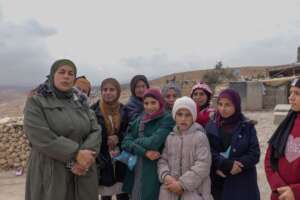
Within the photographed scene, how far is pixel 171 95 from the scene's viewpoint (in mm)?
3902

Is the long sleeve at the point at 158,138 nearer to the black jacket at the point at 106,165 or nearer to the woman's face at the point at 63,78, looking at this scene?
the black jacket at the point at 106,165

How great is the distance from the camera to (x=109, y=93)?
3826 millimetres

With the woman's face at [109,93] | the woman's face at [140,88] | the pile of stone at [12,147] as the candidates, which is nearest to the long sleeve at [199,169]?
the woman's face at [109,93]

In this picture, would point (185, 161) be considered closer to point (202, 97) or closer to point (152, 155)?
point (152, 155)

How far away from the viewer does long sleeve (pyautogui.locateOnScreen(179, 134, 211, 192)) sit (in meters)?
3.15

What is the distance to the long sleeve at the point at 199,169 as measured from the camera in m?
3.15

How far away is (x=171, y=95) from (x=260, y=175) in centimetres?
325

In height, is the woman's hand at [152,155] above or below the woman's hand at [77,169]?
above

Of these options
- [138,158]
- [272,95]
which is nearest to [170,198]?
[138,158]

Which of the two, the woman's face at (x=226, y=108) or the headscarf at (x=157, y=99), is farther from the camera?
the headscarf at (x=157, y=99)

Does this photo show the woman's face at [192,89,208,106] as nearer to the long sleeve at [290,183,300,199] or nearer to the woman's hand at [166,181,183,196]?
the woman's hand at [166,181,183,196]

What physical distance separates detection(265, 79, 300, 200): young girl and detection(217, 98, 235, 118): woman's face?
487 millimetres

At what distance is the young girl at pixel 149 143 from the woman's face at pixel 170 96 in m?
0.38

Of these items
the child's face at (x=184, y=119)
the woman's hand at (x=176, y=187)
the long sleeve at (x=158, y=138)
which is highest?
the child's face at (x=184, y=119)
